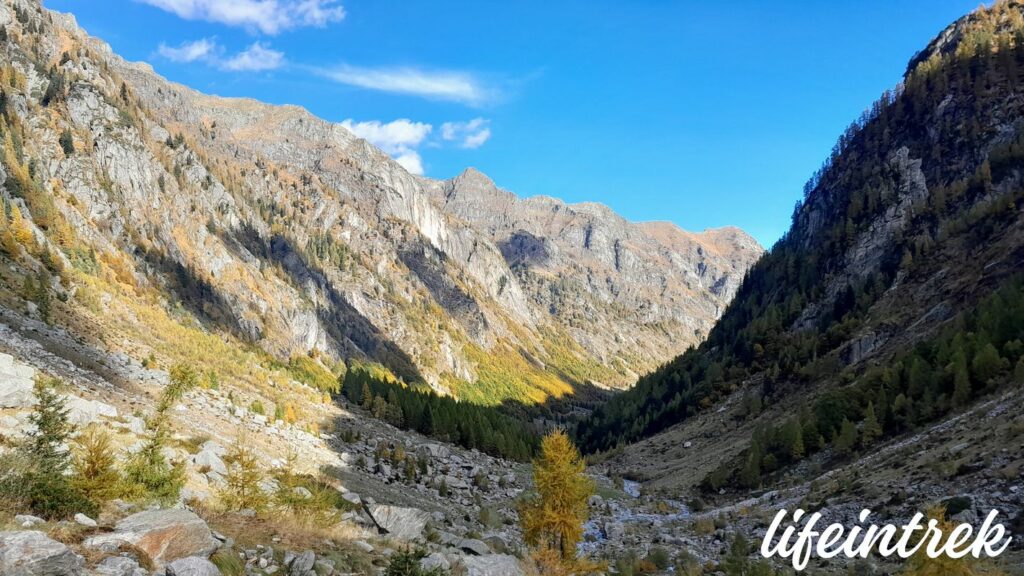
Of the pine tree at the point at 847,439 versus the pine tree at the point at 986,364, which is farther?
the pine tree at the point at 847,439

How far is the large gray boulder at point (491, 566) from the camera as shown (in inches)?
680

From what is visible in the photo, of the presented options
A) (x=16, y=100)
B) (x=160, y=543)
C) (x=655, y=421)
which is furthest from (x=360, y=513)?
(x=16, y=100)

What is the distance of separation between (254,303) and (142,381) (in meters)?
116

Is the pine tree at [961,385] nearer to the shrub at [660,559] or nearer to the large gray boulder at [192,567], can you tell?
the shrub at [660,559]

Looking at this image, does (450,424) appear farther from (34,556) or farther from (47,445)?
(34,556)

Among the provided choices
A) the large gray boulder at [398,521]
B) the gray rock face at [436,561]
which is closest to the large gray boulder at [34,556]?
the gray rock face at [436,561]

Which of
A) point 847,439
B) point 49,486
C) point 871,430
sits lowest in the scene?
point 49,486

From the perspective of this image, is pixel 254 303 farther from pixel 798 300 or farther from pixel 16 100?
pixel 798 300

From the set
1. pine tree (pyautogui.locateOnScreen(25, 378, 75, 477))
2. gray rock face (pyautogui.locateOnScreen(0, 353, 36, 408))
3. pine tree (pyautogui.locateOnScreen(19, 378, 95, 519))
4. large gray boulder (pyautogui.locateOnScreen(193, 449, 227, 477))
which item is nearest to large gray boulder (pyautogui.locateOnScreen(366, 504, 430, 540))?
large gray boulder (pyautogui.locateOnScreen(193, 449, 227, 477))

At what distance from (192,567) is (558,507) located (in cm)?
1944

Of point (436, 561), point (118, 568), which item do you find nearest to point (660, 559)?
point (436, 561)

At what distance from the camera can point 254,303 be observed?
150 meters

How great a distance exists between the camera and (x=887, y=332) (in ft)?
238

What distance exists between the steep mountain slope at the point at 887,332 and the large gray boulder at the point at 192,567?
96.4 feet
